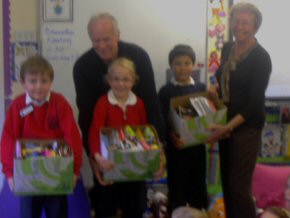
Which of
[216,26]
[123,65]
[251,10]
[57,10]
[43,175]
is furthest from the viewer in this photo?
[216,26]

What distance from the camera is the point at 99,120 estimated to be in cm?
215

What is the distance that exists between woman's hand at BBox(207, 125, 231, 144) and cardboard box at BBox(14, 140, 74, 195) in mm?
742

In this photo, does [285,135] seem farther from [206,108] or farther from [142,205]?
[142,205]

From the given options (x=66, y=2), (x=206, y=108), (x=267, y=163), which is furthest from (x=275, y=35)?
(x=66, y=2)

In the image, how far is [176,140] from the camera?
231 centimetres

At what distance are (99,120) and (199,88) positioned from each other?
702 mm

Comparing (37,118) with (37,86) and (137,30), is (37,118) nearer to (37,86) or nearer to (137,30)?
(37,86)

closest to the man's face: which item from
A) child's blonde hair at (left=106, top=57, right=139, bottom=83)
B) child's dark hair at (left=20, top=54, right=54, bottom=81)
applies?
child's blonde hair at (left=106, top=57, right=139, bottom=83)

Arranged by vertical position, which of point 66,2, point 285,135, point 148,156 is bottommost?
point 285,135

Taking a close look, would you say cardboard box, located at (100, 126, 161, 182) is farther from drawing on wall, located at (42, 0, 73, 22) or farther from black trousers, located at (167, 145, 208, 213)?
drawing on wall, located at (42, 0, 73, 22)

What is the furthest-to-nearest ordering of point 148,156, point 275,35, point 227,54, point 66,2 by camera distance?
point 275,35
point 66,2
point 227,54
point 148,156

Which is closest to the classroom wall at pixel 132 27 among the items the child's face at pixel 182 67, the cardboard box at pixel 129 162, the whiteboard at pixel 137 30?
the whiteboard at pixel 137 30

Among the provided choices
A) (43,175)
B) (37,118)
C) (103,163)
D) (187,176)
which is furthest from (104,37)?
(187,176)

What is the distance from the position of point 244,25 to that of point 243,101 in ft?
A: 1.29
